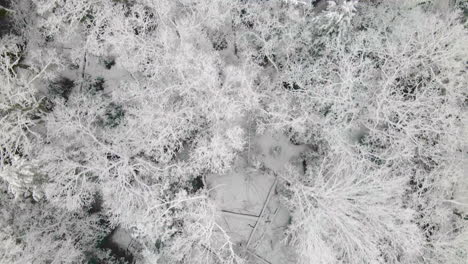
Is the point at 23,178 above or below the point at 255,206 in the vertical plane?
above

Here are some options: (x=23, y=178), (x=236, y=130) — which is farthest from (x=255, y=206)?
(x=23, y=178)

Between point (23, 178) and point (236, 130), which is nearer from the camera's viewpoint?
point (23, 178)

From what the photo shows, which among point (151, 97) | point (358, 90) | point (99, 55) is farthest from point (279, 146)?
point (99, 55)

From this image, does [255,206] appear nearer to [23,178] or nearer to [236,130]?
[236,130]

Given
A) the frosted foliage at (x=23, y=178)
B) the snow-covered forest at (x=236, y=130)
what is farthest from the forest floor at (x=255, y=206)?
the frosted foliage at (x=23, y=178)

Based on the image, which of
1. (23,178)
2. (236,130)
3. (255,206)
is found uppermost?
(236,130)

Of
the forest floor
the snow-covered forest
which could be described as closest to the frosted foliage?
the snow-covered forest

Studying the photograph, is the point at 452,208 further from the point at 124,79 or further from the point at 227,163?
the point at 124,79

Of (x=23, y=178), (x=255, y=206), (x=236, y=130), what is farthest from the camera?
(x=255, y=206)

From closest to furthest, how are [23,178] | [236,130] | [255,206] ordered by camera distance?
1. [23,178]
2. [236,130]
3. [255,206]
